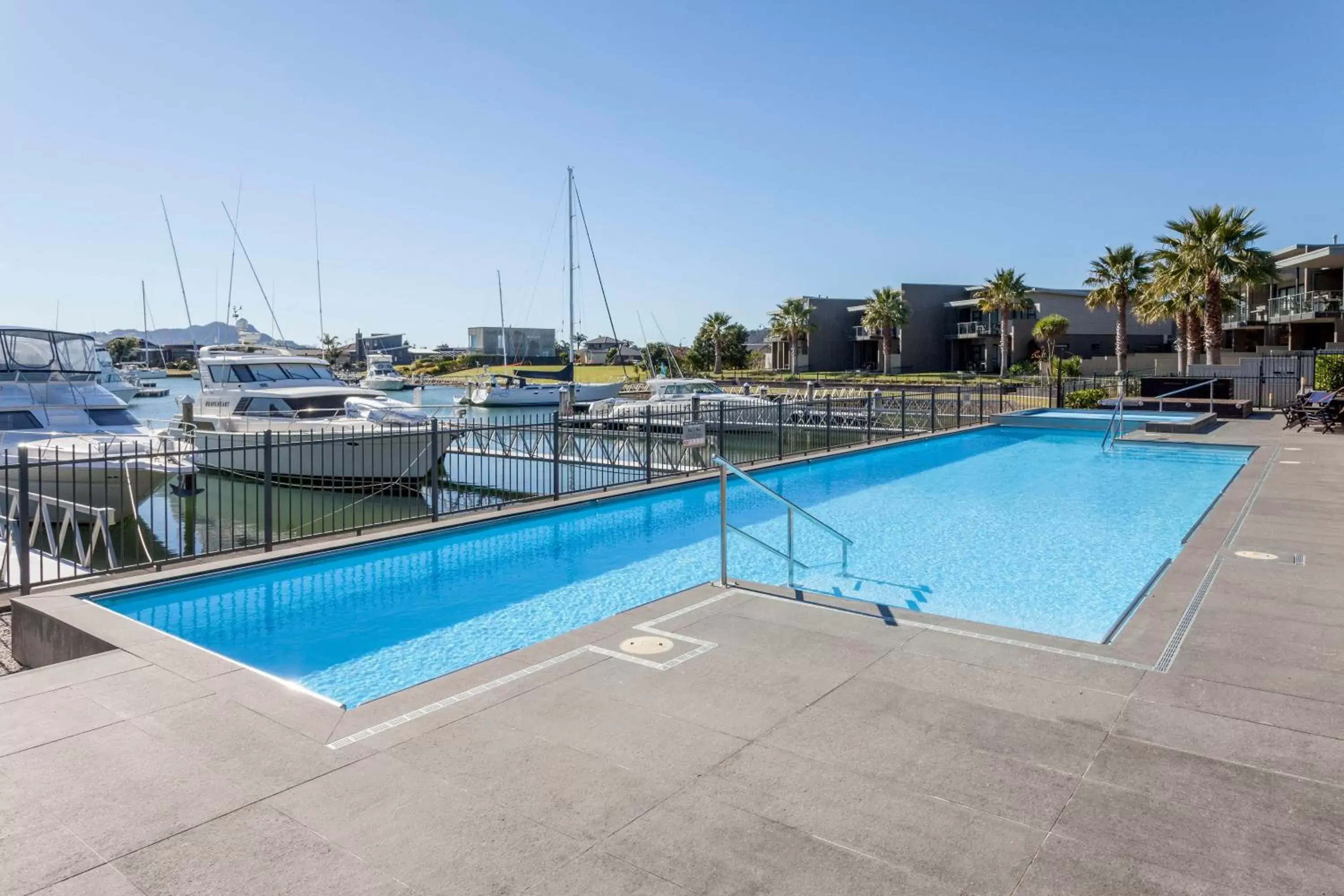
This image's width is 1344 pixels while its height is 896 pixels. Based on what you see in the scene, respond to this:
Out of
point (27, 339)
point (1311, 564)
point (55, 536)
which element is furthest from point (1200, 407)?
point (27, 339)

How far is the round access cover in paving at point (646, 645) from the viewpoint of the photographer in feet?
19.8

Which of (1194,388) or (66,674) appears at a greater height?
(1194,388)

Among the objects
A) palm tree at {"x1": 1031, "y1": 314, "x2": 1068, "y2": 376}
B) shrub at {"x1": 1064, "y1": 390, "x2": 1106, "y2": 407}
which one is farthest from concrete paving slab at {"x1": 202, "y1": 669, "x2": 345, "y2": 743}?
palm tree at {"x1": 1031, "y1": 314, "x2": 1068, "y2": 376}

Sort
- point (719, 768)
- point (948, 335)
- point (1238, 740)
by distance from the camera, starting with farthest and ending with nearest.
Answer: point (948, 335)
point (1238, 740)
point (719, 768)

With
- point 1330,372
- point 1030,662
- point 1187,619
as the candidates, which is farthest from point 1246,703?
point 1330,372

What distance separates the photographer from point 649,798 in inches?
155

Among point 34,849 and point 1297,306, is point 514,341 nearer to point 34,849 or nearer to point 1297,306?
point 1297,306

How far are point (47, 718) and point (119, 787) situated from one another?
3.93 feet

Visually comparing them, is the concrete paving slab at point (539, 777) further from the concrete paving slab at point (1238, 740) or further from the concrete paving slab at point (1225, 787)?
the concrete paving slab at point (1238, 740)

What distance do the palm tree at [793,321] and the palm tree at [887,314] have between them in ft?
17.8

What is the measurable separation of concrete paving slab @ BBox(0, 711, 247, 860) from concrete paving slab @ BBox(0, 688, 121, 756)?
4.0 inches

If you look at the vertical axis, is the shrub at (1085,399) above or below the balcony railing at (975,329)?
below

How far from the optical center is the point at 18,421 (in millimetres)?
18891

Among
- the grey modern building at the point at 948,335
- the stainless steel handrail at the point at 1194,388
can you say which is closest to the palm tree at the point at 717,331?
the grey modern building at the point at 948,335
